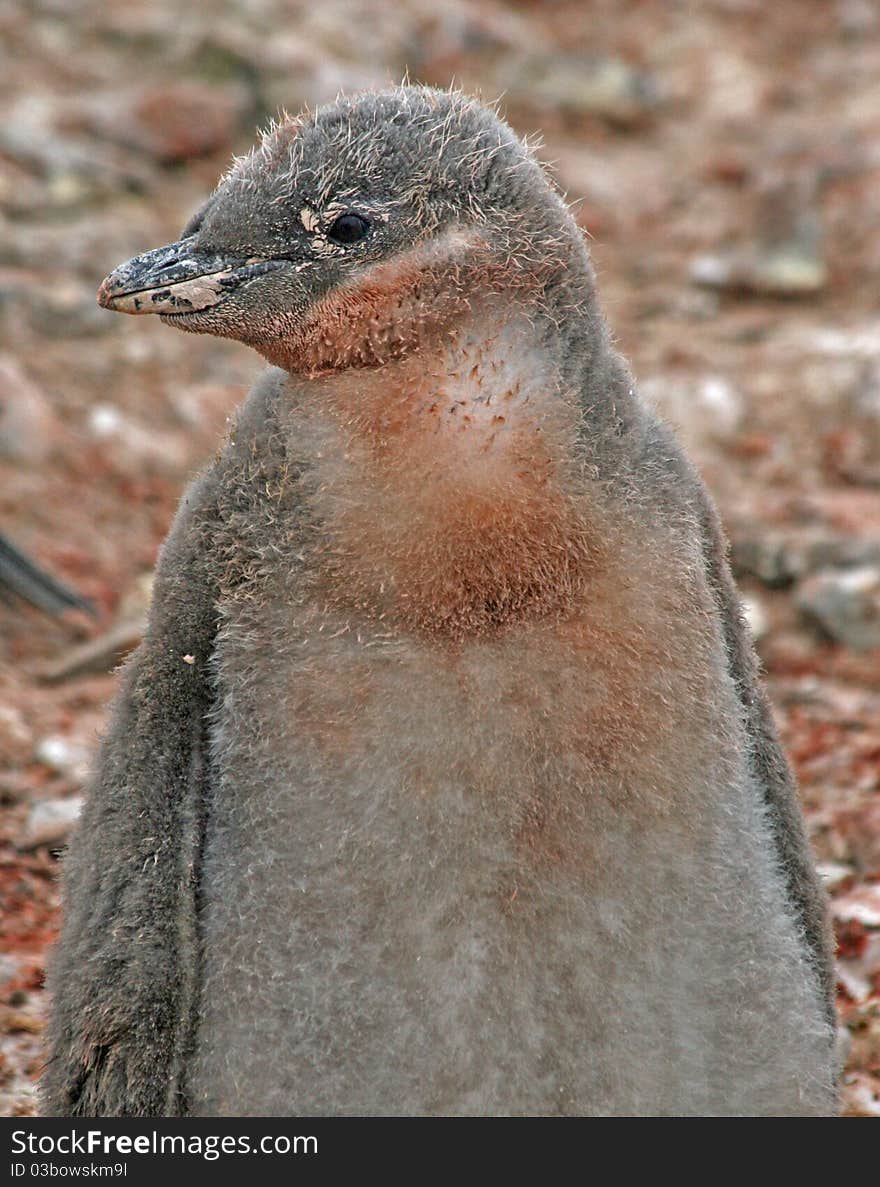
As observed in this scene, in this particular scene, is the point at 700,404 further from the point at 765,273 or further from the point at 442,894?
the point at 442,894

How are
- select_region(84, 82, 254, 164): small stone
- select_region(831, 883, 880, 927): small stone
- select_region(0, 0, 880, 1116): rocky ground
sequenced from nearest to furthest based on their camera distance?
select_region(831, 883, 880, 927): small stone < select_region(0, 0, 880, 1116): rocky ground < select_region(84, 82, 254, 164): small stone

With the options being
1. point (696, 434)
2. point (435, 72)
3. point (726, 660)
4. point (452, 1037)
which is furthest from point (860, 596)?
point (435, 72)

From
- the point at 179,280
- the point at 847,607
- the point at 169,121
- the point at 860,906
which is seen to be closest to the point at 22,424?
the point at 169,121

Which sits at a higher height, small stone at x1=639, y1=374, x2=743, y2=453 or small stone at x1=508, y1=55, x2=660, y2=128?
small stone at x1=508, y1=55, x2=660, y2=128

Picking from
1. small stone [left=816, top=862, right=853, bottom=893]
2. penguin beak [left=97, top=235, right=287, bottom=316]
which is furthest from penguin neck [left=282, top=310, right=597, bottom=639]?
small stone [left=816, top=862, right=853, bottom=893]

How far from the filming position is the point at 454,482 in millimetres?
2816

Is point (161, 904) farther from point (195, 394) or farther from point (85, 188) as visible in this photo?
point (85, 188)

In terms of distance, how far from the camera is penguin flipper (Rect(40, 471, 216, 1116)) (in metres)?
2.88

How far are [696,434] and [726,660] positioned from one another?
12.7ft

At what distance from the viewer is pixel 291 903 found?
294 centimetres

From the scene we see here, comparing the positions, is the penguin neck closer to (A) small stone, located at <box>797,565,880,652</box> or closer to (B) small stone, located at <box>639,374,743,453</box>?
(A) small stone, located at <box>797,565,880,652</box>

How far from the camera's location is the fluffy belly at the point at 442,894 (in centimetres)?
289

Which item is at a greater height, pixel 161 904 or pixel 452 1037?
pixel 161 904

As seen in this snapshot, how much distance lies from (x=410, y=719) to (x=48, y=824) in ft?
7.08
